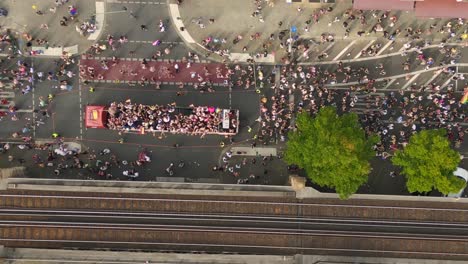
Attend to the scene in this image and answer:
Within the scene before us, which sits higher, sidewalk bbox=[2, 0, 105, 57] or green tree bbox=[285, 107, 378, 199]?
sidewalk bbox=[2, 0, 105, 57]

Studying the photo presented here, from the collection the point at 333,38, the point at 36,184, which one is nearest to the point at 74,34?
the point at 36,184

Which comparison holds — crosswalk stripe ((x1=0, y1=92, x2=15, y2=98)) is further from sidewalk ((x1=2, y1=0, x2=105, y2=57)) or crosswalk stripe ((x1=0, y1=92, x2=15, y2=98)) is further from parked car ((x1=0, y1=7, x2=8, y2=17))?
parked car ((x1=0, y1=7, x2=8, y2=17))

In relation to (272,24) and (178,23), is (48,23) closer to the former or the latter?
(178,23)

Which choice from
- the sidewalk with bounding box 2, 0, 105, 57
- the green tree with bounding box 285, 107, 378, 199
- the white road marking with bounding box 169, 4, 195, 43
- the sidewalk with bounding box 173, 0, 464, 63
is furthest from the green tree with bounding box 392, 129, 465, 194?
the sidewalk with bounding box 2, 0, 105, 57

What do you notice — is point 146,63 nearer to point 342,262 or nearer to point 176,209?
point 176,209

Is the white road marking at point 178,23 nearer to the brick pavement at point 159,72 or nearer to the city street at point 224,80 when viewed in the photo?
the city street at point 224,80

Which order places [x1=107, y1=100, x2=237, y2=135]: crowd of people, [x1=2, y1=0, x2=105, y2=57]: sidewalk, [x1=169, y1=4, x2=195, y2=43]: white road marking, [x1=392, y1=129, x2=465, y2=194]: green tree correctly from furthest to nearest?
1. [x1=169, y1=4, x2=195, y2=43]: white road marking
2. [x1=2, y1=0, x2=105, y2=57]: sidewalk
3. [x1=107, y1=100, x2=237, y2=135]: crowd of people
4. [x1=392, y1=129, x2=465, y2=194]: green tree
